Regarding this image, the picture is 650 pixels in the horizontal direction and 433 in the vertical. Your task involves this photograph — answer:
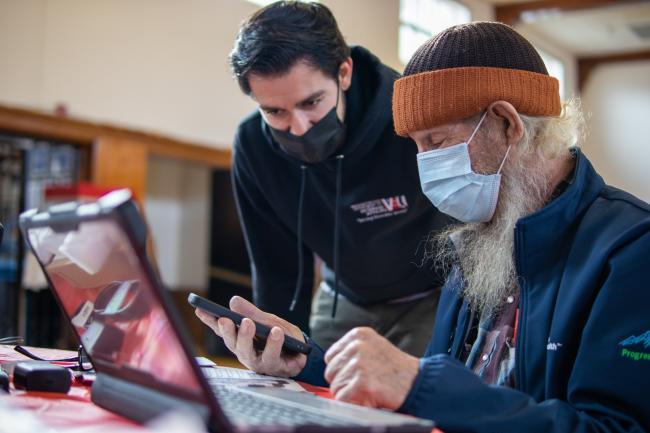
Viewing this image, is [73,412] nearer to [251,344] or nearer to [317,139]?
[251,344]

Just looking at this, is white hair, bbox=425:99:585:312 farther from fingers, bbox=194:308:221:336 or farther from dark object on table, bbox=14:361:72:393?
dark object on table, bbox=14:361:72:393

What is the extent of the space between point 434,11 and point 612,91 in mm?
4920

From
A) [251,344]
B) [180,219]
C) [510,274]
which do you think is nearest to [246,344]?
[251,344]

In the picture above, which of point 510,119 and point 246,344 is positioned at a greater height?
point 510,119

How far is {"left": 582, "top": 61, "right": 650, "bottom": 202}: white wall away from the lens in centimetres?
1192

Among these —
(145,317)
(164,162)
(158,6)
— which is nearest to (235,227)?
(164,162)

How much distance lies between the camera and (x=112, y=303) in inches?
36.9

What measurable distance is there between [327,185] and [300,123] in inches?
10.4

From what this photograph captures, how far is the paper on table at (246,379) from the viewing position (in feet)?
4.27

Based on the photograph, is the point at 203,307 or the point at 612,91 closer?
the point at 203,307

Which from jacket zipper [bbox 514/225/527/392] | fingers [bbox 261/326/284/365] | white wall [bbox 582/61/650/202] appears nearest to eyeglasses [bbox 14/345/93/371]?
fingers [bbox 261/326/284/365]

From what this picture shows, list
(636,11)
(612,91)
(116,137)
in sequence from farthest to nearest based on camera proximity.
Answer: (612,91), (636,11), (116,137)

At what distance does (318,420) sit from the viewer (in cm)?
85

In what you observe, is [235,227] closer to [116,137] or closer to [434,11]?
[116,137]
